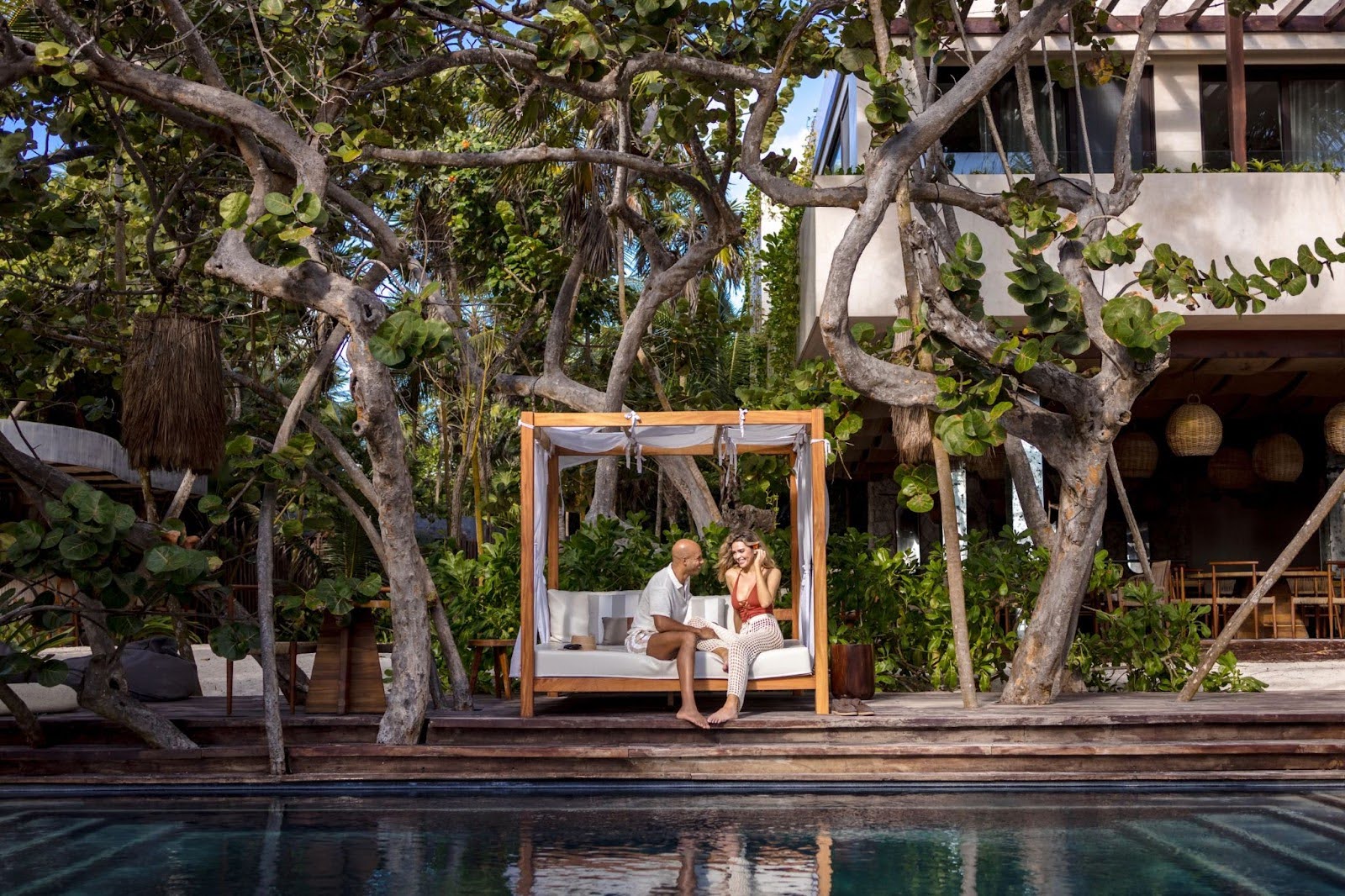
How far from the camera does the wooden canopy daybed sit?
25.8ft

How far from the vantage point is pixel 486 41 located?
9062 mm

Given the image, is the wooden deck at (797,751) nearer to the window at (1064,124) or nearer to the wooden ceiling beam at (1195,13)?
the window at (1064,124)

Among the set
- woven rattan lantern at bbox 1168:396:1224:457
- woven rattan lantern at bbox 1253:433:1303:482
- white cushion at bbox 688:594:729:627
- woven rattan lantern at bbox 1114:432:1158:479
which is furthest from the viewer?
woven rattan lantern at bbox 1114:432:1158:479

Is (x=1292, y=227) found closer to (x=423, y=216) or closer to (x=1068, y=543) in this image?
(x=1068, y=543)

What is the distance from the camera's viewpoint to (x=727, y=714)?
7508 mm

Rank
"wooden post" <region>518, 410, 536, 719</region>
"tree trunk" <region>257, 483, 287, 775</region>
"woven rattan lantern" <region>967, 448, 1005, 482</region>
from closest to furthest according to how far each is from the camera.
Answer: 1. "tree trunk" <region>257, 483, 287, 775</region>
2. "wooden post" <region>518, 410, 536, 719</region>
3. "woven rattan lantern" <region>967, 448, 1005, 482</region>

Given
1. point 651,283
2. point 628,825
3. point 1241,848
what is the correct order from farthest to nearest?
point 651,283 < point 628,825 < point 1241,848

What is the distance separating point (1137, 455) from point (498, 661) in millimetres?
7960

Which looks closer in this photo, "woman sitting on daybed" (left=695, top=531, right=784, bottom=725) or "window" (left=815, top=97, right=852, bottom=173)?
"woman sitting on daybed" (left=695, top=531, right=784, bottom=725)

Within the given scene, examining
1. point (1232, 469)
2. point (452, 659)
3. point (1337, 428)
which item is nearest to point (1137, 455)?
point (1232, 469)

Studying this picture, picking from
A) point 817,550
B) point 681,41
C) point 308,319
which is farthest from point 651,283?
point 817,550

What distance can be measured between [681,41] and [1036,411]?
351cm

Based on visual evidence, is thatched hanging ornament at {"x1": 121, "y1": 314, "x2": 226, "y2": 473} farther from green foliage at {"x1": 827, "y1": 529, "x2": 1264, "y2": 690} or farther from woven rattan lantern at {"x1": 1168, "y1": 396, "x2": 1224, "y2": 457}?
woven rattan lantern at {"x1": 1168, "y1": 396, "x2": 1224, "y2": 457}

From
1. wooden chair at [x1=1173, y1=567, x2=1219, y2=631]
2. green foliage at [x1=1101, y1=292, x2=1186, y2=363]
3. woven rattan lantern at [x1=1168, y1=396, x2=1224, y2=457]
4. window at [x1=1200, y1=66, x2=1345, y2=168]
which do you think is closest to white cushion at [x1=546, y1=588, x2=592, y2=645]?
green foliage at [x1=1101, y1=292, x2=1186, y2=363]
